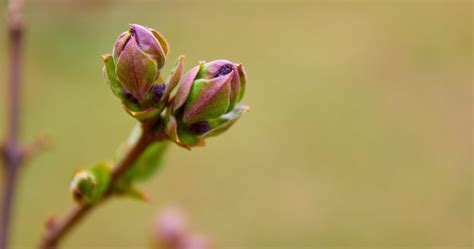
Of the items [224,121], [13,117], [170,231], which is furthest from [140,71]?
[170,231]

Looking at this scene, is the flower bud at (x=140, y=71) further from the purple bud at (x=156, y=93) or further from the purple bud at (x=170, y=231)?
the purple bud at (x=170, y=231)

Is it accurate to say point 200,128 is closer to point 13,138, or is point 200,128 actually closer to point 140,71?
point 140,71

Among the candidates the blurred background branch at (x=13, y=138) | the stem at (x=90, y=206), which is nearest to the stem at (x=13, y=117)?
the blurred background branch at (x=13, y=138)

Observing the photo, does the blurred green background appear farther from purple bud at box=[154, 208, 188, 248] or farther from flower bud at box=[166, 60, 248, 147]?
flower bud at box=[166, 60, 248, 147]

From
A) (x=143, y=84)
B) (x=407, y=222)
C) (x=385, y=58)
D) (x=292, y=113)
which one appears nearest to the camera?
(x=143, y=84)

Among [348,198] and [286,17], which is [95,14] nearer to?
[286,17]

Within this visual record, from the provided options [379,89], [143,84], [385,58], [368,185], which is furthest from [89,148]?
[143,84]

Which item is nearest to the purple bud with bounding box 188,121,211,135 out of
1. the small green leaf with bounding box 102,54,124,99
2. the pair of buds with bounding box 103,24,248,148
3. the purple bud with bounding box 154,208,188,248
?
the pair of buds with bounding box 103,24,248,148
